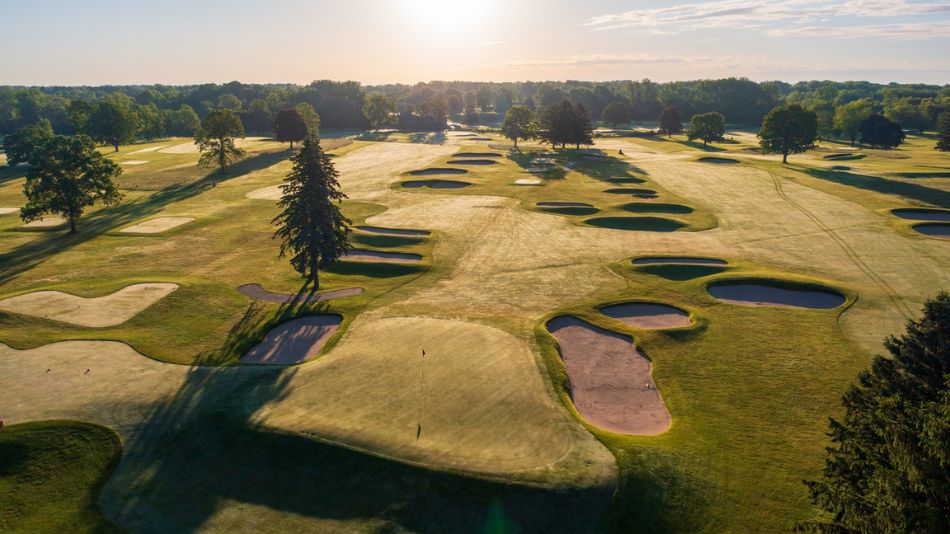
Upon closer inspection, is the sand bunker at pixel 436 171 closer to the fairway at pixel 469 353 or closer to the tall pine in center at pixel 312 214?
the fairway at pixel 469 353

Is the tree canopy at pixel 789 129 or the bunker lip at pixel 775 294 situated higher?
the tree canopy at pixel 789 129

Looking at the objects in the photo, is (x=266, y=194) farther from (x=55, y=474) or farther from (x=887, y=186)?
(x=887, y=186)

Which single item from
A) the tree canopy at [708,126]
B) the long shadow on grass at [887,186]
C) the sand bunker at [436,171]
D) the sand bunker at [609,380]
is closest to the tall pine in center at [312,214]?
the sand bunker at [609,380]

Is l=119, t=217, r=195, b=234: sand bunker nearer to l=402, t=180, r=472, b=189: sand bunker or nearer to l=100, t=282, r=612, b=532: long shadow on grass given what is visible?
l=402, t=180, r=472, b=189: sand bunker

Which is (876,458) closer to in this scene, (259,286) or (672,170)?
(259,286)

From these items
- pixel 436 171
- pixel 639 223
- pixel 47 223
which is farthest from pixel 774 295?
pixel 47 223

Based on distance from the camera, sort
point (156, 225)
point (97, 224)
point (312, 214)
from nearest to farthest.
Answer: point (312, 214) < point (156, 225) < point (97, 224)
